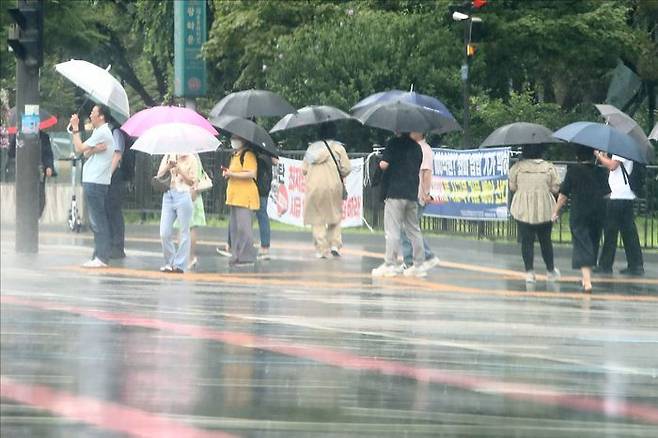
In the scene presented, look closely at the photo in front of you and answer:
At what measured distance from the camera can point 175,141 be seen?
16953 mm

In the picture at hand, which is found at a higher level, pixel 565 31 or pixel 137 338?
pixel 565 31

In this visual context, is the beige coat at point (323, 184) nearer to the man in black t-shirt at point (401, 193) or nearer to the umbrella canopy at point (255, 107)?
the umbrella canopy at point (255, 107)

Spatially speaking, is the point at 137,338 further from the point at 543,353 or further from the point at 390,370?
the point at 543,353

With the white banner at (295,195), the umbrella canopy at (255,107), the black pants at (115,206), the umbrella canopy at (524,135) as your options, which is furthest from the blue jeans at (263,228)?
the white banner at (295,195)

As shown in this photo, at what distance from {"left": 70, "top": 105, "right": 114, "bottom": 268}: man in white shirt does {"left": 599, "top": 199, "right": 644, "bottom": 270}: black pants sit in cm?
614

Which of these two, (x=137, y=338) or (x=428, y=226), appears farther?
(x=428, y=226)

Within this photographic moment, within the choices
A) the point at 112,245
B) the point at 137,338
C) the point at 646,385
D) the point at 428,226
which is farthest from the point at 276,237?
the point at 646,385

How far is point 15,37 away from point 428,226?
7.34 meters

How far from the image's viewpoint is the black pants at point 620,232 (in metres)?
18.6

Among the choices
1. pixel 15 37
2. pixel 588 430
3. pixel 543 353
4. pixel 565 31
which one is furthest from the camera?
pixel 565 31

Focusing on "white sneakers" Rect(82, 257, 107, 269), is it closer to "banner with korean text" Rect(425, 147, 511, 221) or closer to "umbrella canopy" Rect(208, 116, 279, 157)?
"umbrella canopy" Rect(208, 116, 279, 157)

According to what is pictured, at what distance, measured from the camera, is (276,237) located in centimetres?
2373

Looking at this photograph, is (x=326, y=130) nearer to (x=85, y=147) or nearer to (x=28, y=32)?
(x=85, y=147)

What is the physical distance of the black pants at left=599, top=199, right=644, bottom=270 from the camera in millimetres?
18609
